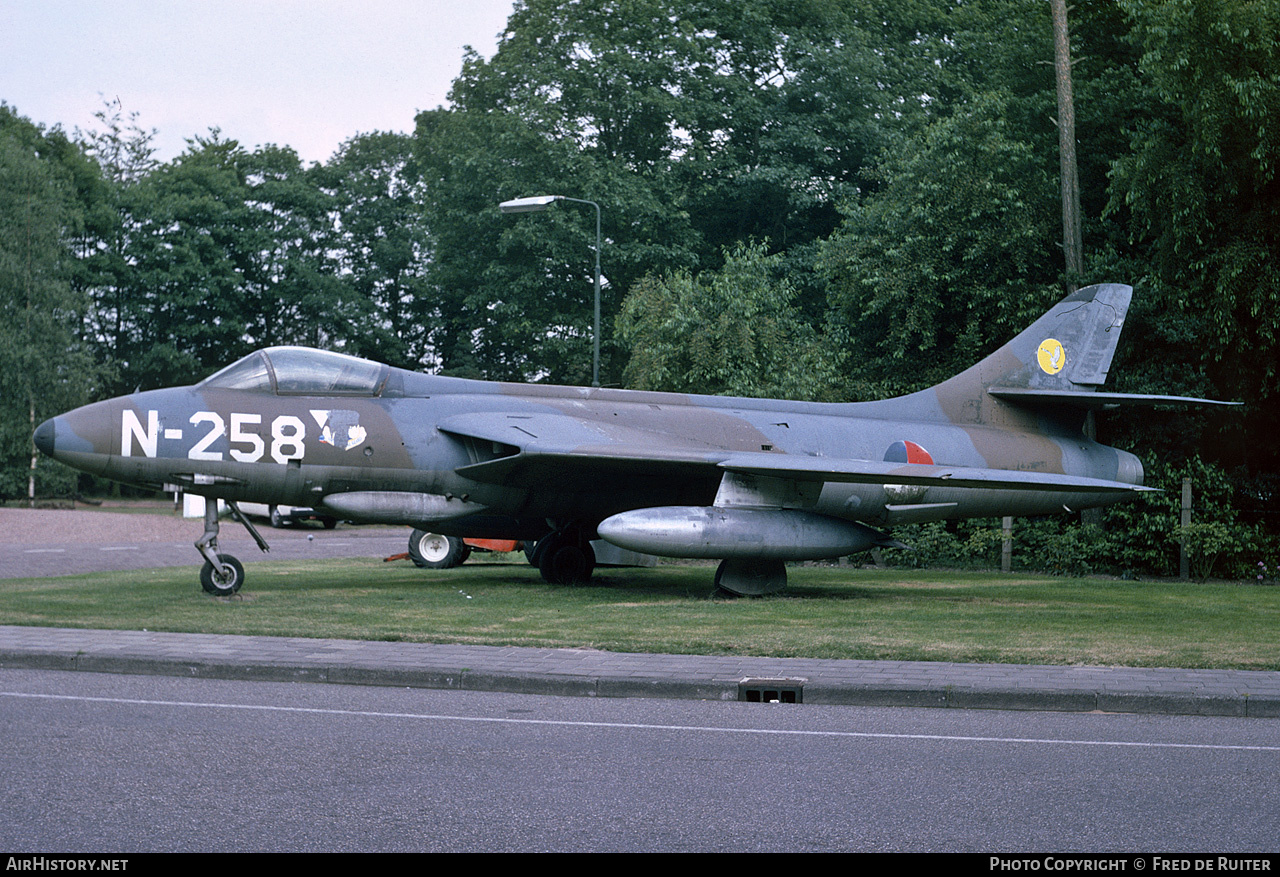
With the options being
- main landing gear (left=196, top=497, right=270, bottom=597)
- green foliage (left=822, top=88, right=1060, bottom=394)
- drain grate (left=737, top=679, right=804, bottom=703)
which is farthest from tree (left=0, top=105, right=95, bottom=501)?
drain grate (left=737, top=679, right=804, bottom=703)

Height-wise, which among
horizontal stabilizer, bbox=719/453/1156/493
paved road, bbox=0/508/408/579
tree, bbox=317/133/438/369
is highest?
tree, bbox=317/133/438/369

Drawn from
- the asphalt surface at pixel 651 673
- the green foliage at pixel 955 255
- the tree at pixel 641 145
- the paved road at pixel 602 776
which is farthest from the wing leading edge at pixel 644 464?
the tree at pixel 641 145

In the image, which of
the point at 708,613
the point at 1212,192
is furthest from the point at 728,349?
the point at 708,613

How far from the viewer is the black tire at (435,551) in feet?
69.2

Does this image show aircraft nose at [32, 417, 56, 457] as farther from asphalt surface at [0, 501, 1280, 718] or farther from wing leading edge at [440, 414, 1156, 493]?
wing leading edge at [440, 414, 1156, 493]

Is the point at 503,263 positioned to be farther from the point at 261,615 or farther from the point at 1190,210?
the point at 261,615

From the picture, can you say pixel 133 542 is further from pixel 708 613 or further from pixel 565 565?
pixel 708 613

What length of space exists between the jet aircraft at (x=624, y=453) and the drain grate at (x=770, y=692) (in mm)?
6171

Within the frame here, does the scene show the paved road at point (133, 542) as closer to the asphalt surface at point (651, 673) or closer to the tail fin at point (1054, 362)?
the asphalt surface at point (651, 673)

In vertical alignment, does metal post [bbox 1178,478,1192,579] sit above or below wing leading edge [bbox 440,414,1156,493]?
below

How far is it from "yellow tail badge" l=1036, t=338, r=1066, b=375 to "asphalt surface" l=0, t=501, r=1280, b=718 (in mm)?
10025

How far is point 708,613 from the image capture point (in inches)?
535

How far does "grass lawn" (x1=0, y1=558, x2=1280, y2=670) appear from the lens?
10.7 m

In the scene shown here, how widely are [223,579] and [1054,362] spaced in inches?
482
